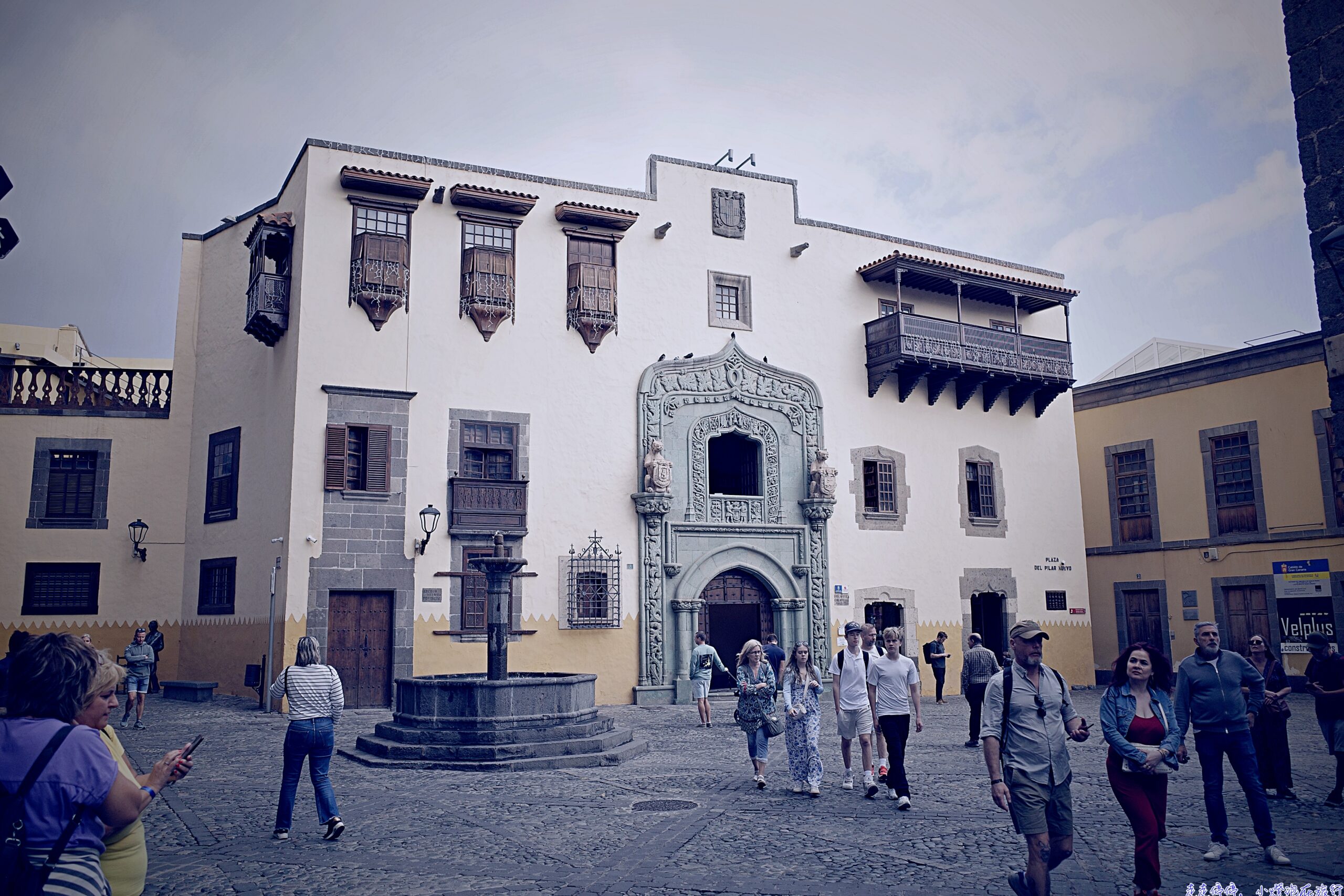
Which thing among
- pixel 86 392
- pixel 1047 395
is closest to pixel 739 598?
pixel 1047 395

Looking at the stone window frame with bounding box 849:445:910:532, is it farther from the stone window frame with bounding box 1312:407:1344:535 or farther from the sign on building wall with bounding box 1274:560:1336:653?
the stone window frame with bounding box 1312:407:1344:535

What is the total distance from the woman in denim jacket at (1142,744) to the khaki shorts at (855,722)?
153 inches

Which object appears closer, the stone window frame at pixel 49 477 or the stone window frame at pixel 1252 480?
the stone window frame at pixel 49 477

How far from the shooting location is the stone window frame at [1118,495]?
27.7 metres

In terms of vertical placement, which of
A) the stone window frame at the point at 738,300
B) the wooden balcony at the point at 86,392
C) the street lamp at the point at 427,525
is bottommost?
the street lamp at the point at 427,525

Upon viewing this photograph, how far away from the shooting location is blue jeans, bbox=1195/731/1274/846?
7414 mm

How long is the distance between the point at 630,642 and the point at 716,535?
3.16 metres

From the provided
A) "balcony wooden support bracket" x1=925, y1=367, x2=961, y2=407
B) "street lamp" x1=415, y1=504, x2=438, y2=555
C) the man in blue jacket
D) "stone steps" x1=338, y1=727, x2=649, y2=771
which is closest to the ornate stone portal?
"balcony wooden support bracket" x1=925, y1=367, x2=961, y2=407

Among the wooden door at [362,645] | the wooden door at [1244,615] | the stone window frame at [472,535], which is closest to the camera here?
the wooden door at [362,645]

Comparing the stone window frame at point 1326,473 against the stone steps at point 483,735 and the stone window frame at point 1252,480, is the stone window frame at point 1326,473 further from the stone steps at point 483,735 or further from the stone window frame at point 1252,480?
the stone steps at point 483,735

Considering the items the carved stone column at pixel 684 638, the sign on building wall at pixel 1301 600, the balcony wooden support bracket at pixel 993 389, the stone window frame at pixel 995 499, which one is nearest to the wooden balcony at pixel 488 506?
the carved stone column at pixel 684 638

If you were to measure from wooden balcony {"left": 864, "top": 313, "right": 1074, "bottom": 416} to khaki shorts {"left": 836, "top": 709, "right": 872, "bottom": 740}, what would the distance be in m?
15.2

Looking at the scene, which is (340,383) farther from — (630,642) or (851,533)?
(851,533)

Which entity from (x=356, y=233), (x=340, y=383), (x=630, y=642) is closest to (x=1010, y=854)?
(x=630, y=642)
